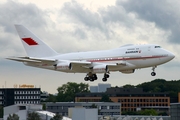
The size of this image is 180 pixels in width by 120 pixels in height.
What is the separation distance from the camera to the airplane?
106m

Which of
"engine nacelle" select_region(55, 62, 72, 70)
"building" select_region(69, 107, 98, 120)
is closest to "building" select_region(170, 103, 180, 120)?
"engine nacelle" select_region(55, 62, 72, 70)

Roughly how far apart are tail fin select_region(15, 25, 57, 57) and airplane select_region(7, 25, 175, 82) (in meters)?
1.47

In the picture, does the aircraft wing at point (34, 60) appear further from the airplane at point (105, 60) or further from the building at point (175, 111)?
the building at point (175, 111)

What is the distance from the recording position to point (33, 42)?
4988 inches

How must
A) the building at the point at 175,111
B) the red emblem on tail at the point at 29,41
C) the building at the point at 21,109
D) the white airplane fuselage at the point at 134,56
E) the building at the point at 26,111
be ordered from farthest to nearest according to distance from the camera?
1. the building at the point at 21,109
2. the building at the point at 26,111
3. the red emblem on tail at the point at 29,41
4. the building at the point at 175,111
5. the white airplane fuselage at the point at 134,56

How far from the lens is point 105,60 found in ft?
362

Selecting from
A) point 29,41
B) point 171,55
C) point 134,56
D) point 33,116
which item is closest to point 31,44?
point 29,41

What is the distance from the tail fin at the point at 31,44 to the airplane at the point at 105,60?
1.47 meters

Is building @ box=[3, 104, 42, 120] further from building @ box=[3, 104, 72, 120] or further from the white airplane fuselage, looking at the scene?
the white airplane fuselage

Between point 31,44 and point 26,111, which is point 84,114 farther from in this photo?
point 31,44

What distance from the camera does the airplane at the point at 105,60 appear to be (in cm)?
10621

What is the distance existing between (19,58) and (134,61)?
24.1m

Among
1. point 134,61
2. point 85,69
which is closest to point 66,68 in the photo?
point 85,69

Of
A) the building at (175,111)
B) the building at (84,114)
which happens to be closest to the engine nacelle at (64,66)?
the building at (175,111)
